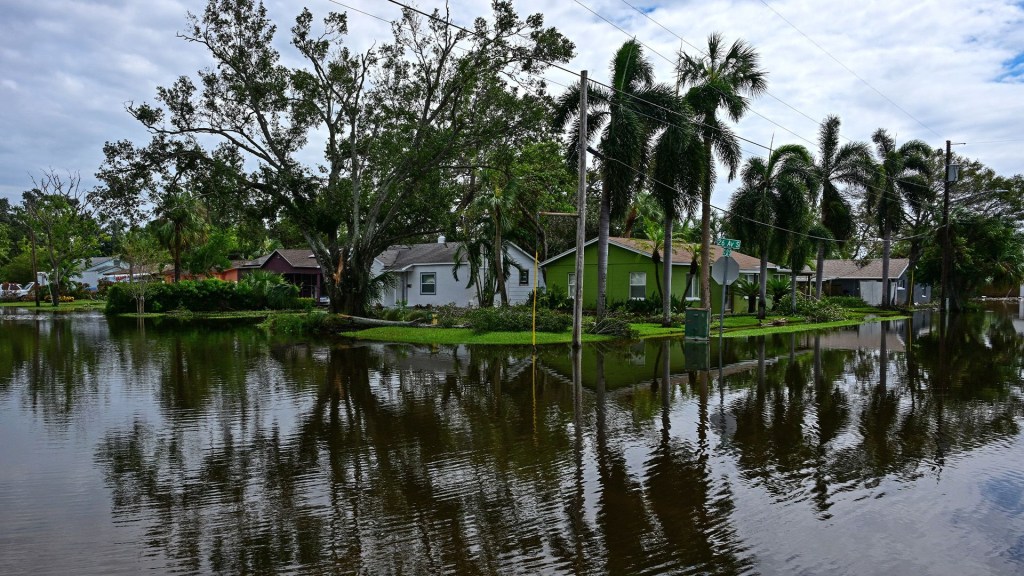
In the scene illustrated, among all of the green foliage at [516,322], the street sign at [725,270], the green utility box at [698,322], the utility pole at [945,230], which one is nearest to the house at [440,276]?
the green foliage at [516,322]

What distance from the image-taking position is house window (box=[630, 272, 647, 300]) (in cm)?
3256

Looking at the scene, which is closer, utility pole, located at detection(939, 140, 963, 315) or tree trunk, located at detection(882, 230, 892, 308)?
utility pole, located at detection(939, 140, 963, 315)

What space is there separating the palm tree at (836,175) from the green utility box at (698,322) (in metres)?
17.6

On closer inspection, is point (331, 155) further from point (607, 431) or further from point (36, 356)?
point (607, 431)

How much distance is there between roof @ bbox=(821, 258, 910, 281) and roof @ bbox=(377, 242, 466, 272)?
30557 millimetres

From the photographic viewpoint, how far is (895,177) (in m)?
42.1

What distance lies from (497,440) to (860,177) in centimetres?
3391

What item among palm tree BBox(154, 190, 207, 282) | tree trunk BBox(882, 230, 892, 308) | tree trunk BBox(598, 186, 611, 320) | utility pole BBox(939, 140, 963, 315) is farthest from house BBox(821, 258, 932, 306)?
palm tree BBox(154, 190, 207, 282)

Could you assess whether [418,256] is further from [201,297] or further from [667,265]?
[667,265]

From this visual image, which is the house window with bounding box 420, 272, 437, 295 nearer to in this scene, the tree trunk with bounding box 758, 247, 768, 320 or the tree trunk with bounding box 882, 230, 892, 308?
the tree trunk with bounding box 758, 247, 768, 320

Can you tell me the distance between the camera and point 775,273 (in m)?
41.9

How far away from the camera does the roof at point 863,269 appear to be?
179 ft

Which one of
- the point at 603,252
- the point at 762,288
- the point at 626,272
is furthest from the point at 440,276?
the point at 762,288

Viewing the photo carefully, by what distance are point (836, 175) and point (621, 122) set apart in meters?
19.2
